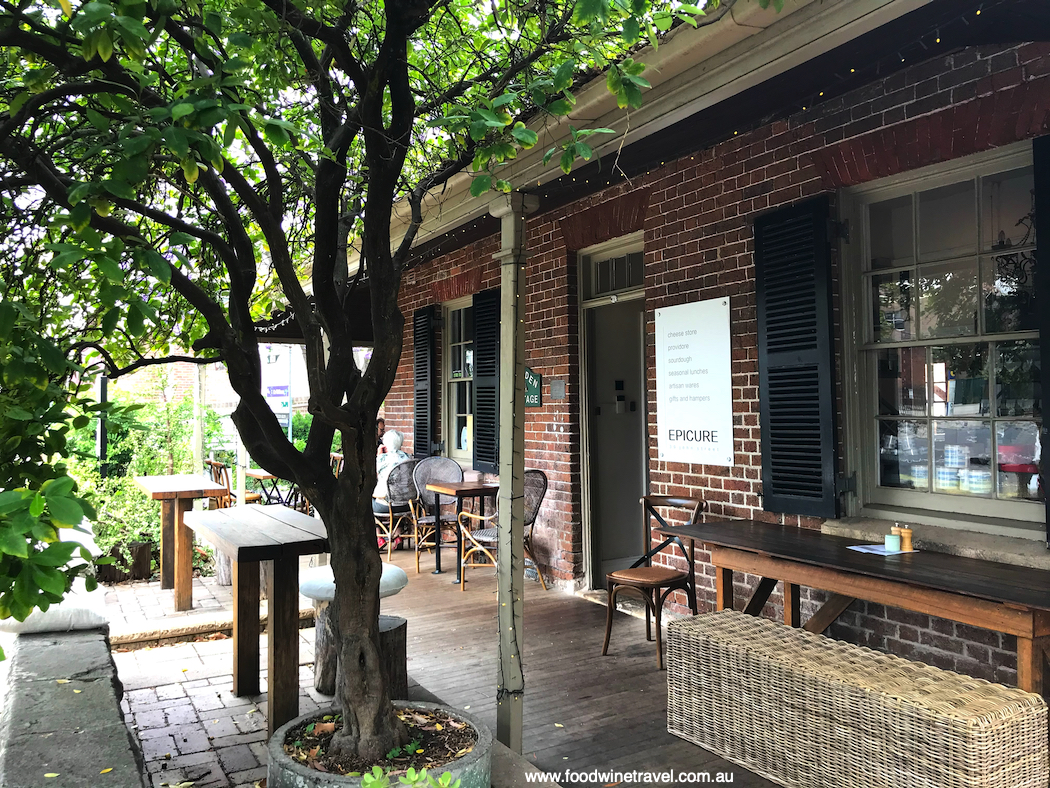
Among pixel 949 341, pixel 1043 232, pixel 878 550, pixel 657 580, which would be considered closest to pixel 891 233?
pixel 949 341

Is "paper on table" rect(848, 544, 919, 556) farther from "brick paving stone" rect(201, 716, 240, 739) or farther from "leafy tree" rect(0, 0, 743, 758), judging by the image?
"brick paving stone" rect(201, 716, 240, 739)

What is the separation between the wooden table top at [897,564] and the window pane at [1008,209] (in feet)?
4.51

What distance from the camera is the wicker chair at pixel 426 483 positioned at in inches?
275

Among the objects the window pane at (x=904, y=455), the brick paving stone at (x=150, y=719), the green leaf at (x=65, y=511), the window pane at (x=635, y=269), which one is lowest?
the brick paving stone at (x=150, y=719)

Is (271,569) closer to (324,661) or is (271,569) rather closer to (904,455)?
(324,661)

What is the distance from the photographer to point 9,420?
1460 mm

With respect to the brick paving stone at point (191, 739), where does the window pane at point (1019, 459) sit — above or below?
above

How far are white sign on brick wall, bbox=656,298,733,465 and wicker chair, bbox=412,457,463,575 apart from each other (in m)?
2.66

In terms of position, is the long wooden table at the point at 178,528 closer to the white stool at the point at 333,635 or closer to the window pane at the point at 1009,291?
the white stool at the point at 333,635

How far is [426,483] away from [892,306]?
434 cm

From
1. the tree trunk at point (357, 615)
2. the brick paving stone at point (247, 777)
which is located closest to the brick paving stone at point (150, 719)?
the brick paving stone at point (247, 777)

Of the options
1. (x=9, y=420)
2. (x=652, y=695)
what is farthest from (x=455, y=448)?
(x=9, y=420)

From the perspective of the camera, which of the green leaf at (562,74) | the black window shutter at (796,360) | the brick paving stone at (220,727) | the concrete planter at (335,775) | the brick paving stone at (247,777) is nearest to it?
the green leaf at (562,74)

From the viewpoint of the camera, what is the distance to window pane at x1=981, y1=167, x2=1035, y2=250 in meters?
3.30
